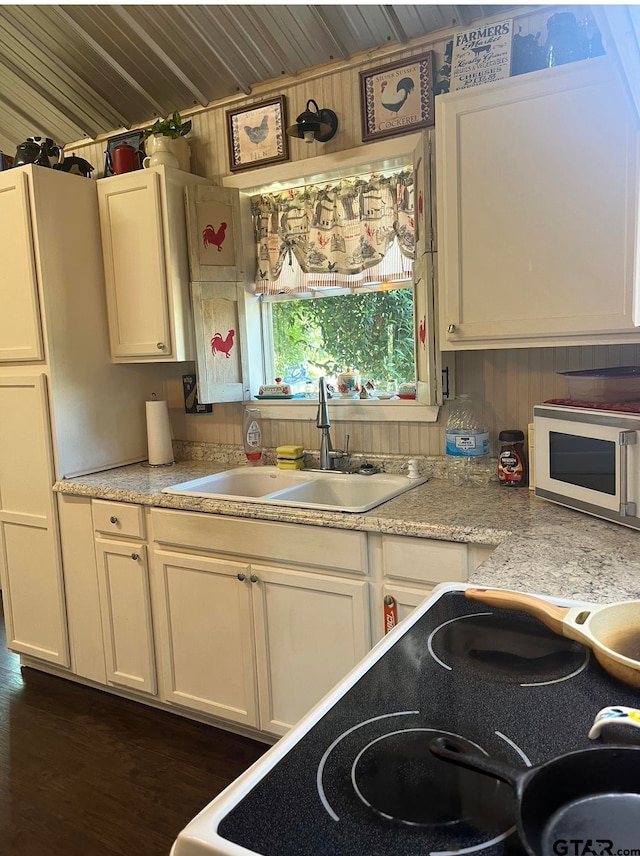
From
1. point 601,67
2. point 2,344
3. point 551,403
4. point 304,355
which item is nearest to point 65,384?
point 2,344

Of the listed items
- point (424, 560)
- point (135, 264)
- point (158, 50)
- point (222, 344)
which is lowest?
point (424, 560)

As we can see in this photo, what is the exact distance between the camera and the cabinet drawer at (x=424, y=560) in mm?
1864

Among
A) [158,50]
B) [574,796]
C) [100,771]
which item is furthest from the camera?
[158,50]

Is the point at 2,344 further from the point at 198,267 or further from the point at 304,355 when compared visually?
the point at 304,355

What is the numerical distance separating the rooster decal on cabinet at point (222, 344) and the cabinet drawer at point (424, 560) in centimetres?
131

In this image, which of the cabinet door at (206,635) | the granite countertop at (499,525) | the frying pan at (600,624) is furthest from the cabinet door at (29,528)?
the frying pan at (600,624)

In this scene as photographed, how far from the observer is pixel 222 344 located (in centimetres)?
292

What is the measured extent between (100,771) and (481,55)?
2.80m

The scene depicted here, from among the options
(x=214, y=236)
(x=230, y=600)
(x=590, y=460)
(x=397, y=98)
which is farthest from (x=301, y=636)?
(x=397, y=98)

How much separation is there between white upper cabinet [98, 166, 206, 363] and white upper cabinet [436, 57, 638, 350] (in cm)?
121

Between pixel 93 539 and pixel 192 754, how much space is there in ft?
3.08

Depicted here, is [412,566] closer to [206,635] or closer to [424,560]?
[424,560]

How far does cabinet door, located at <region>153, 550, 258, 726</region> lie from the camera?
2340 mm

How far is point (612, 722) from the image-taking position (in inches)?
30.3
